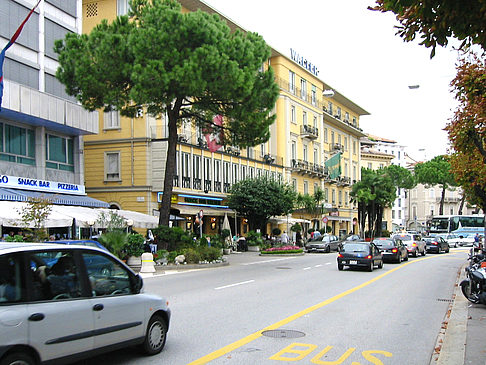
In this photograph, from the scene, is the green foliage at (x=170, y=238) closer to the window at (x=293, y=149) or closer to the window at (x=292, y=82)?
the window at (x=293, y=149)

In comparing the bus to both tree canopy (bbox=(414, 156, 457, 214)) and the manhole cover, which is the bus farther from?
the manhole cover

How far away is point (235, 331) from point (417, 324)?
3.94 metres

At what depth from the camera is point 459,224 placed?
66.8 meters

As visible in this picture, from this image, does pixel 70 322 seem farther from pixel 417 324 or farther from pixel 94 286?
pixel 417 324

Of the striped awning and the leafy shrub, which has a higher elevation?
the striped awning

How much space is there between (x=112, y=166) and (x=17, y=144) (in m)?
11.6

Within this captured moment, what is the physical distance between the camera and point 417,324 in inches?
422

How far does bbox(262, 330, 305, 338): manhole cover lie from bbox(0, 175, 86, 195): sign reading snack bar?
19.6 metres

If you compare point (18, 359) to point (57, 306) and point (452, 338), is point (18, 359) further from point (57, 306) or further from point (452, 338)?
point (452, 338)

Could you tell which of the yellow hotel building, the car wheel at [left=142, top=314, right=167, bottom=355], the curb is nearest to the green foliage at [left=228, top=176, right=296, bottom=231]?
the yellow hotel building

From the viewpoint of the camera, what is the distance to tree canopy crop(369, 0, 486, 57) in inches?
265

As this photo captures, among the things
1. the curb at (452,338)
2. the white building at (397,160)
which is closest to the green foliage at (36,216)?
the curb at (452,338)

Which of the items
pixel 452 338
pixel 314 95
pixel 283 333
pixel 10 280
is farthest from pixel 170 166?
pixel 314 95

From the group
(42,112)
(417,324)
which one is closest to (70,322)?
(417,324)
